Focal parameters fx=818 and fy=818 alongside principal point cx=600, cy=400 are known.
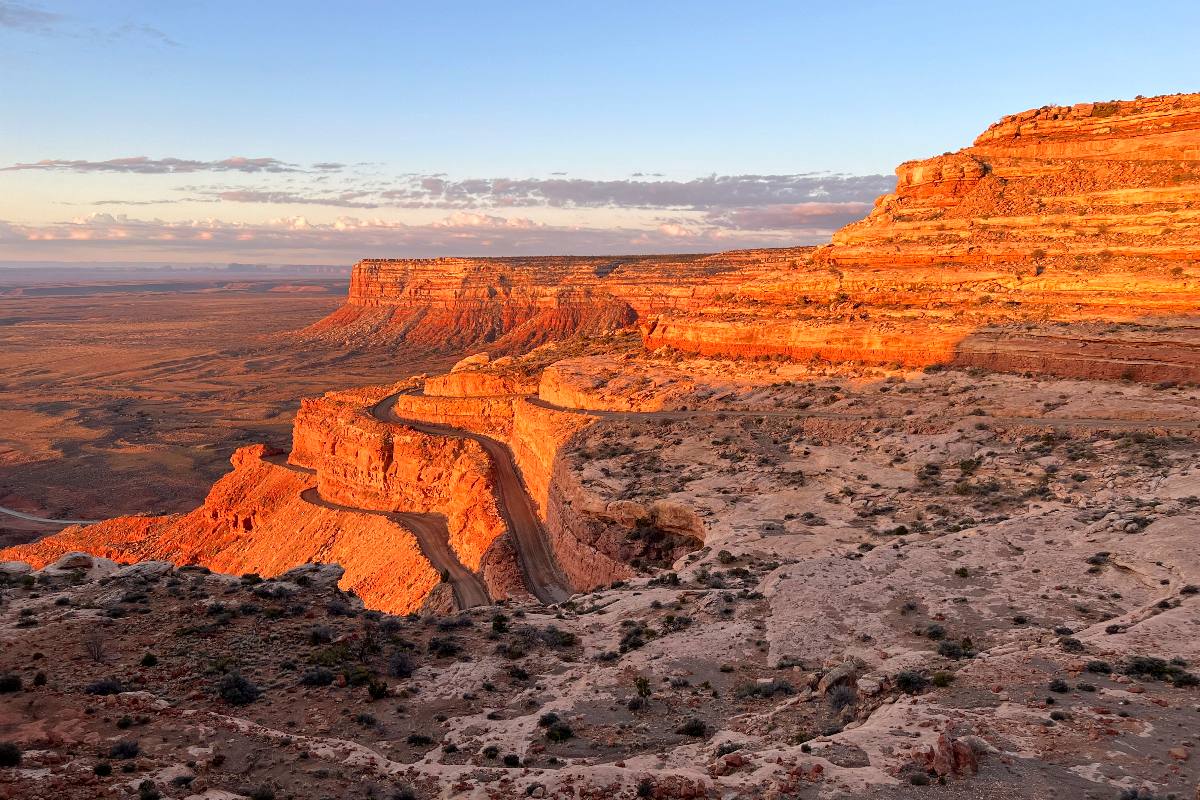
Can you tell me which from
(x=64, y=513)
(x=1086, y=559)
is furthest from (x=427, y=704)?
(x=64, y=513)

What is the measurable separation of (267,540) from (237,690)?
131 feet

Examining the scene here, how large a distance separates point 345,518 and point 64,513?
37.1 m

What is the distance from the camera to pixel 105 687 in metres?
13.9

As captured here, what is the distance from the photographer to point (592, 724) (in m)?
14.4

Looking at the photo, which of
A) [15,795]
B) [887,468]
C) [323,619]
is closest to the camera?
[15,795]

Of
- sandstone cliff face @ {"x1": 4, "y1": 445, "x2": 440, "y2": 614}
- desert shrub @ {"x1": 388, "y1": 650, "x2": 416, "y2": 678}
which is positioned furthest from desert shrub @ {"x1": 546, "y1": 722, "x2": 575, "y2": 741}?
sandstone cliff face @ {"x1": 4, "y1": 445, "x2": 440, "y2": 614}

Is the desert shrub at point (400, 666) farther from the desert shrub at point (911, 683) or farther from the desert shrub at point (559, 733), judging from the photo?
the desert shrub at point (911, 683)

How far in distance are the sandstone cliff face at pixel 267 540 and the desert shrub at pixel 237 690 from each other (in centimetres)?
2317

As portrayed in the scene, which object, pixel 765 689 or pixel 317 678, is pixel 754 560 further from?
pixel 317 678

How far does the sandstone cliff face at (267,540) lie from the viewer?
137 ft

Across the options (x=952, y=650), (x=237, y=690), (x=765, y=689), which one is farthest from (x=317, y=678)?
(x=952, y=650)

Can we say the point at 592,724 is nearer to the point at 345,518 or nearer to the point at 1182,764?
the point at 1182,764

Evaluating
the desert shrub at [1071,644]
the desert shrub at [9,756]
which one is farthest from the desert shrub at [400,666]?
the desert shrub at [1071,644]

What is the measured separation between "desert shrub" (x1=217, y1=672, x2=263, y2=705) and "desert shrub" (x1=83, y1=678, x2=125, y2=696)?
1.59 meters
